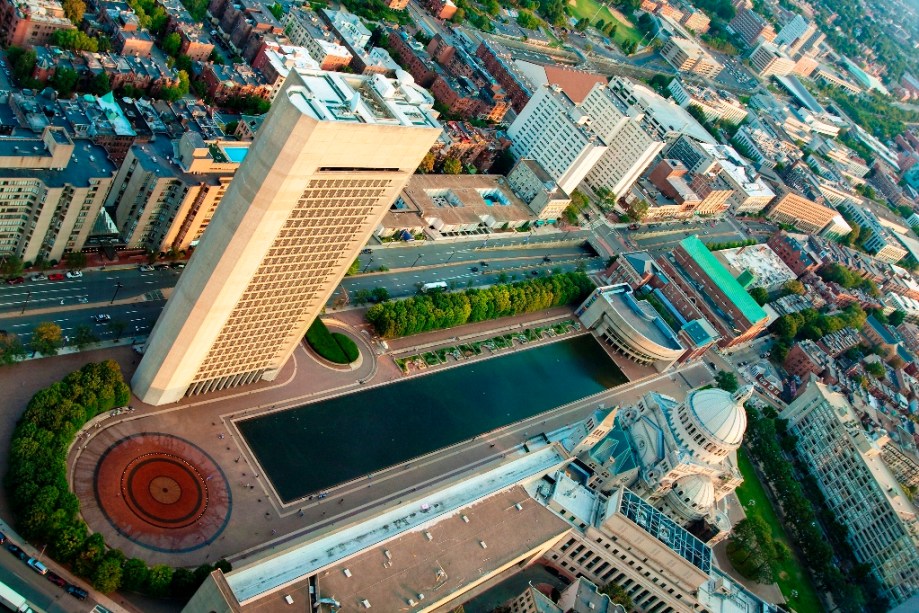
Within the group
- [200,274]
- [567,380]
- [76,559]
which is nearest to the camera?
[76,559]

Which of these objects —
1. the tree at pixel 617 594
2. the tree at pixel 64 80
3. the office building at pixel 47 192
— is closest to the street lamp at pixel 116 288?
the office building at pixel 47 192

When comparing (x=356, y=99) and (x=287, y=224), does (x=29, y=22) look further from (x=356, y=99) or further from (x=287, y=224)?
(x=356, y=99)

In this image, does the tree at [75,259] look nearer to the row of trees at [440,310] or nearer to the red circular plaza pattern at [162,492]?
the red circular plaza pattern at [162,492]

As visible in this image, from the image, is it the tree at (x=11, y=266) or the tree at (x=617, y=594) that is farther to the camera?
the tree at (x=617, y=594)

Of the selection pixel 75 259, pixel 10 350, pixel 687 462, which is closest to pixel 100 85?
pixel 75 259

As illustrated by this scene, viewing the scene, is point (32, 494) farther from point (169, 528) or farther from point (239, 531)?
point (239, 531)

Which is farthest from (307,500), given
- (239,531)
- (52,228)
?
(52,228)
